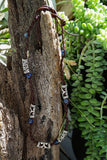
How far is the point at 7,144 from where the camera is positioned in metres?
0.63

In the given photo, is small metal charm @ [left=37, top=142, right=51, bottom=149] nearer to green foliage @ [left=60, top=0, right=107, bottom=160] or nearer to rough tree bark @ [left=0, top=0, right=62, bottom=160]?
rough tree bark @ [left=0, top=0, right=62, bottom=160]

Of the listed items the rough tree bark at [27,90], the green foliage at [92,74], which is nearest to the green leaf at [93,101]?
Result: the green foliage at [92,74]

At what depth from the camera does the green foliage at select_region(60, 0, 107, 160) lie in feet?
2.06

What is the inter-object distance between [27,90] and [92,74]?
0.26 metres

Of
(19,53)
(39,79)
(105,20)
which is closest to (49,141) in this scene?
(39,79)

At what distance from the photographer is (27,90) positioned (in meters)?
0.69

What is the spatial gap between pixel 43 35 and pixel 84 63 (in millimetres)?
197

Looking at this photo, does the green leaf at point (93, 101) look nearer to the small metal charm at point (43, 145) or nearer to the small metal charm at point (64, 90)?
the small metal charm at point (64, 90)

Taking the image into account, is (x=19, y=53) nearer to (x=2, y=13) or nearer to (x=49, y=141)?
(x=49, y=141)

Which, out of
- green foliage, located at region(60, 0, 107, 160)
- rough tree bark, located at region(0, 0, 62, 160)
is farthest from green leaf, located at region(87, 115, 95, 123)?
rough tree bark, located at region(0, 0, 62, 160)

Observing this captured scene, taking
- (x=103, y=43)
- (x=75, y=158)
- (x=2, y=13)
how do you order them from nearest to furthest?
1. (x=103, y=43)
2. (x=75, y=158)
3. (x=2, y=13)

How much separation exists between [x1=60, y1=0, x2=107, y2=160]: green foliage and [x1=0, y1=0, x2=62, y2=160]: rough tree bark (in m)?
0.09

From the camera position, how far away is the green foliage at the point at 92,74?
2.06 feet

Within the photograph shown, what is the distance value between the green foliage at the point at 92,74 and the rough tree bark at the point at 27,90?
0.30ft
